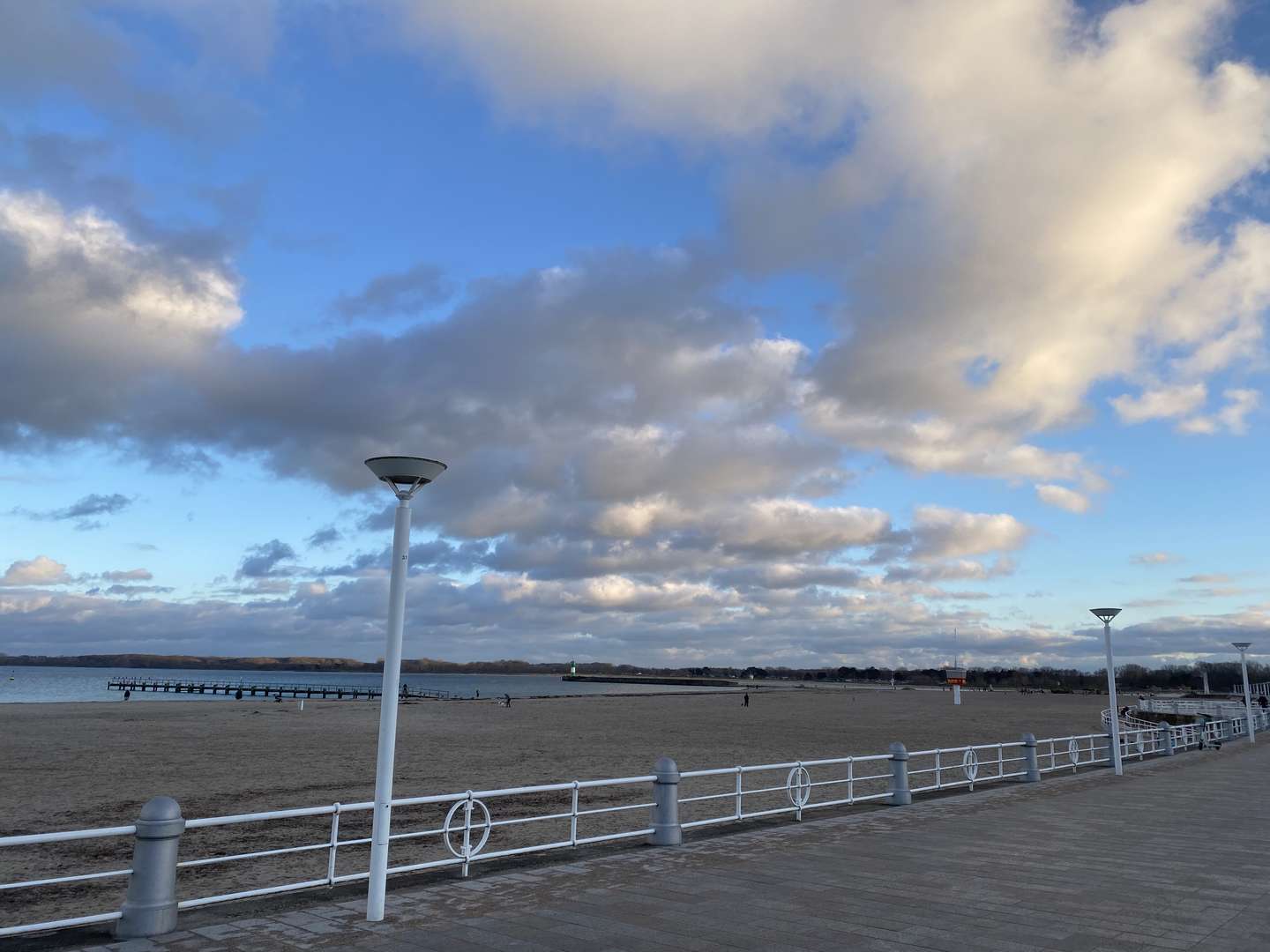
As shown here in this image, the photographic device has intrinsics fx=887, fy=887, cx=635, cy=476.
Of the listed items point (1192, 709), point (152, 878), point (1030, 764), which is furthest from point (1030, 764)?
point (1192, 709)

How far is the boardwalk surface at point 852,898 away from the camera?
24.4ft

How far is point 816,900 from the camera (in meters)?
8.77

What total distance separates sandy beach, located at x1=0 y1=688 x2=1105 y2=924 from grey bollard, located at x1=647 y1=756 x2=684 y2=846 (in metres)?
4.48

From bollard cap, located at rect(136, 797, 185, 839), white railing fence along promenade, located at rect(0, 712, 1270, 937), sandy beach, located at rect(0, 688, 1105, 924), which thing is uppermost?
bollard cap, located at rect(136, 797, 185, 839)

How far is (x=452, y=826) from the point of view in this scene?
683 inches

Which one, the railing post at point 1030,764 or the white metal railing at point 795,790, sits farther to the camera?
the railing post at point 1030,764

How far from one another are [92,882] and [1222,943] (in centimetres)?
1413

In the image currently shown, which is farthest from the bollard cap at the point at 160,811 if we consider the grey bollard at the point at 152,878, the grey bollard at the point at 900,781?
the grey bollard at the point at 900,781

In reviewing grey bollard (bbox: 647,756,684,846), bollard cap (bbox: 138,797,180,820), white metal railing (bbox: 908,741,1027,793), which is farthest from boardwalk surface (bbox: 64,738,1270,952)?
white metal railing (bbox: 908,741,1027,793)

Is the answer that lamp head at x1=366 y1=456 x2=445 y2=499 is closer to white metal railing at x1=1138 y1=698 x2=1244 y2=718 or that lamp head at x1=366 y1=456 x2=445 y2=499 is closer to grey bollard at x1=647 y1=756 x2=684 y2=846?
grey bollard at x1=647 y1=756 x2=684 y2=846

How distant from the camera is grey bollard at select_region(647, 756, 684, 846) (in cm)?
1164

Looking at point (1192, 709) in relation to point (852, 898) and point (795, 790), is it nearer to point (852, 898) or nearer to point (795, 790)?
point (795, 790)

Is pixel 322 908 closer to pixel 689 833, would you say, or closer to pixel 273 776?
pixel 689 833

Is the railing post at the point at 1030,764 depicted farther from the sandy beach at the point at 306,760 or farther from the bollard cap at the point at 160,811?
the bollard cap at the point at 160,811
